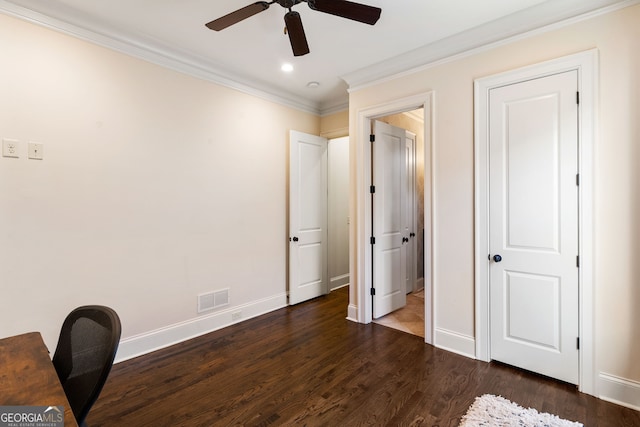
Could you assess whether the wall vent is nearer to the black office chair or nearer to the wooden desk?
the wooden desk

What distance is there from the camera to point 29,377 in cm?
A: 108

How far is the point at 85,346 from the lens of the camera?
1.13 m

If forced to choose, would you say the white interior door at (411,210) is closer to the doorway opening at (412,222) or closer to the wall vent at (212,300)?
the doorway opening at (412,222)

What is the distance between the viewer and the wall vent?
322 cm

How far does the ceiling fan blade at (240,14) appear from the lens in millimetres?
1939

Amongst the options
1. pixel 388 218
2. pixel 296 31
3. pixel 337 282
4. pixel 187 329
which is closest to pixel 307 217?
pixel 388 218

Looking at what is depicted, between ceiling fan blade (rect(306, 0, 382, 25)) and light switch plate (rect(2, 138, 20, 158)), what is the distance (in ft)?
7.41

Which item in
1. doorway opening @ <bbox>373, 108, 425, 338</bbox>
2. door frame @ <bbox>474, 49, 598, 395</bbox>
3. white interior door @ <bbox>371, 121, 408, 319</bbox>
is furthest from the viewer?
doorway opening @ <bbox>373, 108, 425, 338</bbox>

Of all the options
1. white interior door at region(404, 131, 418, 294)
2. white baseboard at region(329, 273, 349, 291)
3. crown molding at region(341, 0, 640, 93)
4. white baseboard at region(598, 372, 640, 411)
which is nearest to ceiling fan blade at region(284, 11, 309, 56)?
crown molding at region(341, 0, 640, 93)

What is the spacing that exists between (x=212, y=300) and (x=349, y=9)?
2905 mm

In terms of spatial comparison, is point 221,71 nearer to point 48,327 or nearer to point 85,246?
point 85,246

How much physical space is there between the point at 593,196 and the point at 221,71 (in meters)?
3.45

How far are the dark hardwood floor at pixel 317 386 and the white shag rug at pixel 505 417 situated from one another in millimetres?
73

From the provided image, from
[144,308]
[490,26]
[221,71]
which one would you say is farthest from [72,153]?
[490,26]
